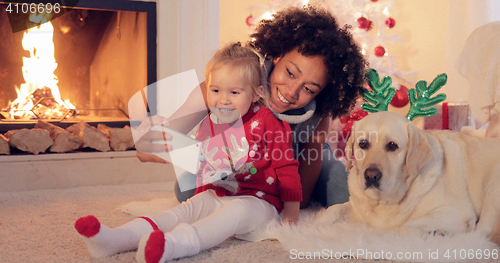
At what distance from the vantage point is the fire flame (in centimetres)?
204

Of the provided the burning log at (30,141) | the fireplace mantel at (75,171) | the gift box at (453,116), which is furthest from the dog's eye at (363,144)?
the gift box at (453,116)

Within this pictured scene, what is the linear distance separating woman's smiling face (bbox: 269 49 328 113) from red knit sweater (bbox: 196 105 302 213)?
0.31ft

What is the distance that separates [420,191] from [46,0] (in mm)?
1993

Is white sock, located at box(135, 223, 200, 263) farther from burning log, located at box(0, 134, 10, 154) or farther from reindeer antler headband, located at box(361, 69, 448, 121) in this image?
burning log, located at box(0, 134, 10, 154)

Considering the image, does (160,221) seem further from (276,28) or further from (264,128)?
(276,28)

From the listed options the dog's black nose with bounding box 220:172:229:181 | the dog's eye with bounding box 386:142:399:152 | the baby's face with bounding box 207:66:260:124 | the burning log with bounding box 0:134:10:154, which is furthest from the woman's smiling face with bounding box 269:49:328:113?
the burning log with bounding box 0:134:10:154

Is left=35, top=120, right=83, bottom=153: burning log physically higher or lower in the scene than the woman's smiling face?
lower

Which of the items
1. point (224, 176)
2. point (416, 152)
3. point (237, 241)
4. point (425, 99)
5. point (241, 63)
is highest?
point (241, 63)

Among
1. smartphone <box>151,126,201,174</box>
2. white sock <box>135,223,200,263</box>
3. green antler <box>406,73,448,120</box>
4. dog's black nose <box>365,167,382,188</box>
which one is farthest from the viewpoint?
smartphone <box>151,126,201,174</box>

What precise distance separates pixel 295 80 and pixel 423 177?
1.64ft

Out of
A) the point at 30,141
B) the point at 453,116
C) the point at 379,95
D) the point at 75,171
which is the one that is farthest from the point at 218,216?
the point at 453,116

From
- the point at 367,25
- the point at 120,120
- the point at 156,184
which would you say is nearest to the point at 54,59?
the point at 120,120

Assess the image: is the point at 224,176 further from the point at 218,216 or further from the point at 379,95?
the point at 379,95

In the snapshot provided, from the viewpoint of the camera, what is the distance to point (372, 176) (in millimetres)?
923
